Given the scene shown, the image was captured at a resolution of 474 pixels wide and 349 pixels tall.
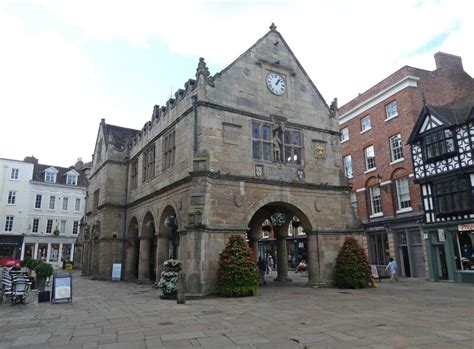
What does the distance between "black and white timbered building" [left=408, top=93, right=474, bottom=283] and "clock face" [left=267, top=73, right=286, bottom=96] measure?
392 inches

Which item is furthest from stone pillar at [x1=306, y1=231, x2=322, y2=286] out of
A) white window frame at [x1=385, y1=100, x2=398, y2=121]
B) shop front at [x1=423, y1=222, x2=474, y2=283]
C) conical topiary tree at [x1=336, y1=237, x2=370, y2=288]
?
white window frame at [x1=385, y1=100, x2=398, y2=121]

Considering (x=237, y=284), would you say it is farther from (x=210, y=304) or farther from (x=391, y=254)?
(x=391, y=254)

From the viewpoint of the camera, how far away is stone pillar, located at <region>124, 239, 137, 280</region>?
22.3m

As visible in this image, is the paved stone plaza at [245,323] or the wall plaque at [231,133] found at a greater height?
the wall plaque at [231,133]

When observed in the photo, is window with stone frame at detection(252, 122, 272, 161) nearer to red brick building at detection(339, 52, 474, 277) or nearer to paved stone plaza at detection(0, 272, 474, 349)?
paved stone plaza at detection(0, 272, 474, 349)

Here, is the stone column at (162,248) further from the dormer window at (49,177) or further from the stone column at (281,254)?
the dormer window at (49,177)

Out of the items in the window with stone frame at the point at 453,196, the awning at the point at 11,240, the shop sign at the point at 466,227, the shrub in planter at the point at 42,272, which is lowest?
the shrub in planter at the point at 42,272

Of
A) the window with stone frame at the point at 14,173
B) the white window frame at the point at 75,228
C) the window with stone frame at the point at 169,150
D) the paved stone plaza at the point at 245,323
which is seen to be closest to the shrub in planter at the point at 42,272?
the paved stone plaza at the point at 245,323

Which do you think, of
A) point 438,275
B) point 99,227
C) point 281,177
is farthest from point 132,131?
point 438,275

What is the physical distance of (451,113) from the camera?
69.1 feet

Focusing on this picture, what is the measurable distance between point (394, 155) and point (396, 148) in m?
0.51

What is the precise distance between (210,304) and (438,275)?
15.7 metres

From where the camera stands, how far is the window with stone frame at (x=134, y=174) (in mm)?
22634

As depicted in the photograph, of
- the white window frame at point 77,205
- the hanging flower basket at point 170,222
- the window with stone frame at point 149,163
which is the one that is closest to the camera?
the hanging flower basket at point 170,222
